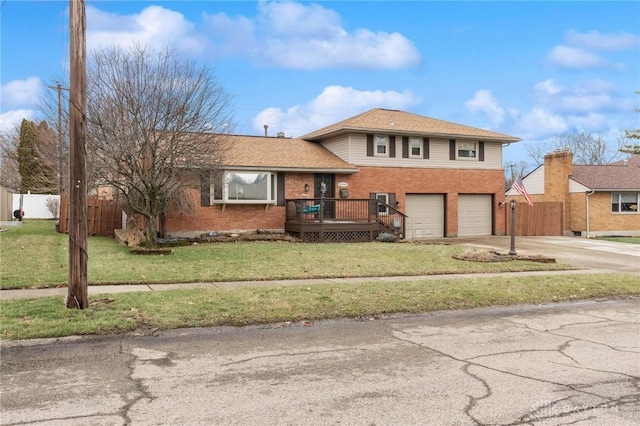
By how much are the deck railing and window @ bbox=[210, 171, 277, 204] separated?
1104mm

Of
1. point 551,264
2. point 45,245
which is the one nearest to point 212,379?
point 551,264

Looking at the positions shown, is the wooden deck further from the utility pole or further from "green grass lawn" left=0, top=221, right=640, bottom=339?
the utility pole

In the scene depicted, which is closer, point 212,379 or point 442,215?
point 212,379

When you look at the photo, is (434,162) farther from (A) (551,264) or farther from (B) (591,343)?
(B) (591,343)

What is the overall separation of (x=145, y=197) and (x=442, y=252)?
9.61m

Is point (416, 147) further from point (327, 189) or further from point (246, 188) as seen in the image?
point (246, 188)

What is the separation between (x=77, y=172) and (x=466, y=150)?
75.4 ft

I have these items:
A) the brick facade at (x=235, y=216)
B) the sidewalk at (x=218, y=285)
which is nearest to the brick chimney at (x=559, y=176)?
the brick facade at (x=235, y=216)

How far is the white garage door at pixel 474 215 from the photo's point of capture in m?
27.7

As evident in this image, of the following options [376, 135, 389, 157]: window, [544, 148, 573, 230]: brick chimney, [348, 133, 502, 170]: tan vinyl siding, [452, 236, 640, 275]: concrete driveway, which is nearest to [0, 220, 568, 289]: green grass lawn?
[452, 236, 640, 275]: concrete driveway

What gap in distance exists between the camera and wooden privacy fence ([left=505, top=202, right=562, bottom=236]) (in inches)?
1125

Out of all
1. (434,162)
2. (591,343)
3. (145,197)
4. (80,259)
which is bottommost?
(591,343)

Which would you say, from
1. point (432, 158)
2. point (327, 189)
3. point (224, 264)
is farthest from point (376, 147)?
point (224, 264)

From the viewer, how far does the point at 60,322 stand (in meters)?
7.05
